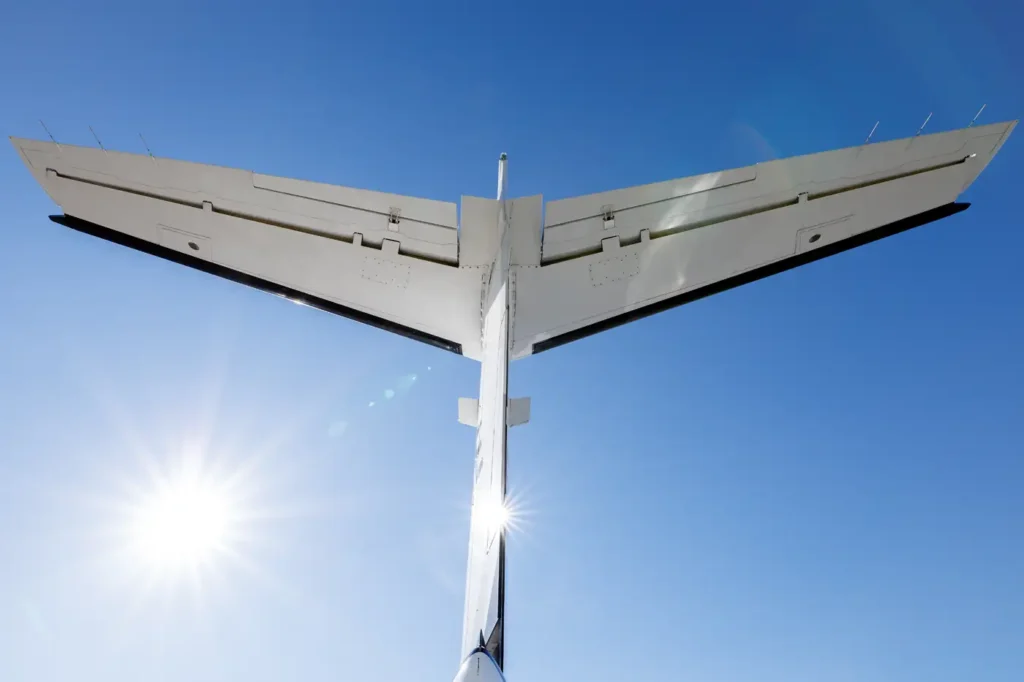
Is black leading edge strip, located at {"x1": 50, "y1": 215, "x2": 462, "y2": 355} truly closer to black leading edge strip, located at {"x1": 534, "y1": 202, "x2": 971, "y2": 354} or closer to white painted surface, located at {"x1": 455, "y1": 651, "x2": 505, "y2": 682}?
black leading edge strip, located at {"x1": 534, "y1": 202, "x2": 971, "y2": 354}

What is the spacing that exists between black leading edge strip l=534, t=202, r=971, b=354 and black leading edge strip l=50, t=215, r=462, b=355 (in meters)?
1.61

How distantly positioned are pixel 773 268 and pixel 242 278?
5.49 meters

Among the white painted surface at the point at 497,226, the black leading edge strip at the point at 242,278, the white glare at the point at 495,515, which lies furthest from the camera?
the black leading edge strip at the point at 242,278

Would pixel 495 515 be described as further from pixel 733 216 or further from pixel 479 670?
pixel 733 216

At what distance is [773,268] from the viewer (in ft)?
19.2

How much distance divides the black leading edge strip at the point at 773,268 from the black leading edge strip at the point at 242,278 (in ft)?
5.29

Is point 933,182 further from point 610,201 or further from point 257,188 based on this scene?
point 257,188

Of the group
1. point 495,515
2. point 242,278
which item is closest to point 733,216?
point 495,515

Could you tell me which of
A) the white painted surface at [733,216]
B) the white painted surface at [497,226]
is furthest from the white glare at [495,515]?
the white painted surface at [733,216]

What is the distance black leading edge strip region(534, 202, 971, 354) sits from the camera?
18.2 ft

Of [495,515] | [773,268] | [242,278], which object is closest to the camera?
[495,515]

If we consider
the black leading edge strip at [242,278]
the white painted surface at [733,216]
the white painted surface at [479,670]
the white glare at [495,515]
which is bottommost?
the white painted surface at [479,670]

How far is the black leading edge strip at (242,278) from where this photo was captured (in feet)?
16.6

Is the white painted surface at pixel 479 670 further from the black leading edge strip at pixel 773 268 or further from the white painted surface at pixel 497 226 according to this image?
the black leading edge strip at pixel 773 268
